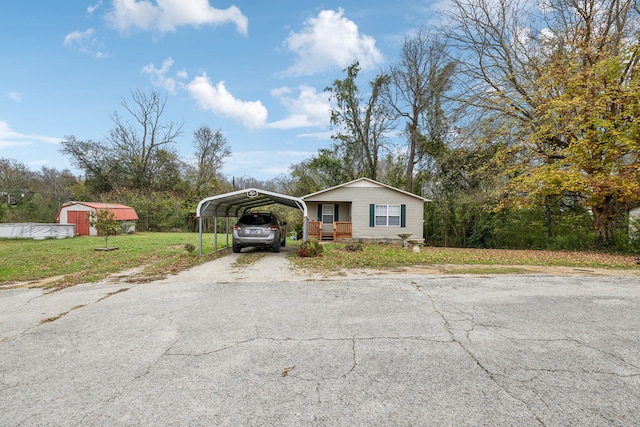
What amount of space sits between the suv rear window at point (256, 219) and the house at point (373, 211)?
5.98m

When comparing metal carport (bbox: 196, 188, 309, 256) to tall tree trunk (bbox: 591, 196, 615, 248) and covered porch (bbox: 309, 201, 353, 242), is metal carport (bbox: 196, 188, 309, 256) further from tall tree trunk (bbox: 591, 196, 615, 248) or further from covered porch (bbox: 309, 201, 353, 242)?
tall tree trunk (bbox: 591, 196, 615, 248)

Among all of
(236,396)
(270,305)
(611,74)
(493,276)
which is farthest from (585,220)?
(236,396)

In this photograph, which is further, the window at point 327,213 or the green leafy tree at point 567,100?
the window at point 327,213

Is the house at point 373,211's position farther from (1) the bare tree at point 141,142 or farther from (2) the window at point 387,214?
(1) the bare tree at point 141,142

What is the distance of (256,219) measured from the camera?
1277 cm

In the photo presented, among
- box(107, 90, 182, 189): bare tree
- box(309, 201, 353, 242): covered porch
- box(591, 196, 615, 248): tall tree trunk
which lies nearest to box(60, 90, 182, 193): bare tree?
box(107, 90, 182, 189): bare tree

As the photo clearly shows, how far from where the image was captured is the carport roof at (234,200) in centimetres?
1178

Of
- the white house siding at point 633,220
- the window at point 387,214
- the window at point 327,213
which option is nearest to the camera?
the white house siding at point 633,220

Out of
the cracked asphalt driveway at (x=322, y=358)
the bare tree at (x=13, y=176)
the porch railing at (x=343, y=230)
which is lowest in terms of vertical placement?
the cracked asphalt driveway at (x=322, y=358)

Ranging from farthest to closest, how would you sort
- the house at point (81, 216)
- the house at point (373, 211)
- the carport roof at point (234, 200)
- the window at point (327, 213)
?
the house at point (81, 216), the window at point (327, 213), the house at point (373, 211), the carport roof at point (234, 200)

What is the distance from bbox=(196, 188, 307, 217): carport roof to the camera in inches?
464

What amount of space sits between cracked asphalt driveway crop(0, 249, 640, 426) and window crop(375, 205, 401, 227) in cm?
1260

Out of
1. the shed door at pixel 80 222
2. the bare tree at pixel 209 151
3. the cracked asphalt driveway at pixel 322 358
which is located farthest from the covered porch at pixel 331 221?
the bare tree at pixel 209 151

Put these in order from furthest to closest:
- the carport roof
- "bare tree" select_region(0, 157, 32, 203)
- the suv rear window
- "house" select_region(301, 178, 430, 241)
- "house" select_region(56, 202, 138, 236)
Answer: "bare tree" select_region(0, 157, 32, 203) < "house" select_region(56, 202, 138, 236) < "house" select_region(301, 178, 430, 241) < the suv rear window < the carport roof
